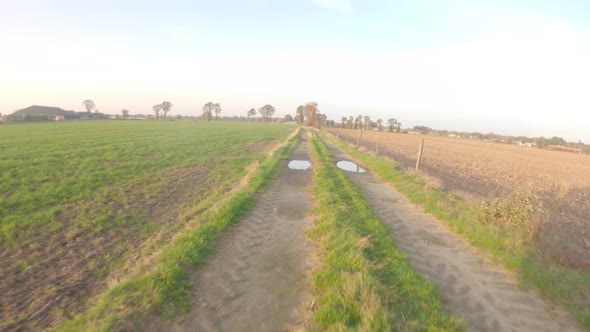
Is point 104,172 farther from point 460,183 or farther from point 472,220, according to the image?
point 460,183

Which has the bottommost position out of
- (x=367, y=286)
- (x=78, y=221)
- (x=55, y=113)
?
(x=78, y=221)

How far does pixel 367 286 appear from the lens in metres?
3.81

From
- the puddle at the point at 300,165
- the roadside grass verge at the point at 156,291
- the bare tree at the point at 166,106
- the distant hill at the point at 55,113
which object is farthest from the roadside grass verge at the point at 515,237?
the bare tree at the point at 166,106

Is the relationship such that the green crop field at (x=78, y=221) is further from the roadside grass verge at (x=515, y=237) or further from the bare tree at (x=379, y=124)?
the bare tree at (x=379, y=124)

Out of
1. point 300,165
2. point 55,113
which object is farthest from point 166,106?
point 300,165

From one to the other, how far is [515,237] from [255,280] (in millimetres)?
5985

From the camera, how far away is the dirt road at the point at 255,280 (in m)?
3.35

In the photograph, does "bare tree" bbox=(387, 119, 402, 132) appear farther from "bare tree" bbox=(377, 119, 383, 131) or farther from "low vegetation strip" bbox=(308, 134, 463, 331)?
"low vegetation strip" bbox=(308, 134, 463, 331)

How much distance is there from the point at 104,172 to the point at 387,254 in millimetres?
12359

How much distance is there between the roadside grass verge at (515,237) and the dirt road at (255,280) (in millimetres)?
3949

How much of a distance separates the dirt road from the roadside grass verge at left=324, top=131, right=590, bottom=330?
13.0 ft

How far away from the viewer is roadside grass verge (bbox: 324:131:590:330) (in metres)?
4.25

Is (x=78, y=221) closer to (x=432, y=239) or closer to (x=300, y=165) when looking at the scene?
(x=432, y=239)

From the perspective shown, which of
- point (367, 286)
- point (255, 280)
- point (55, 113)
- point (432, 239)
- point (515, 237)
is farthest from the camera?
point (55, 113)
